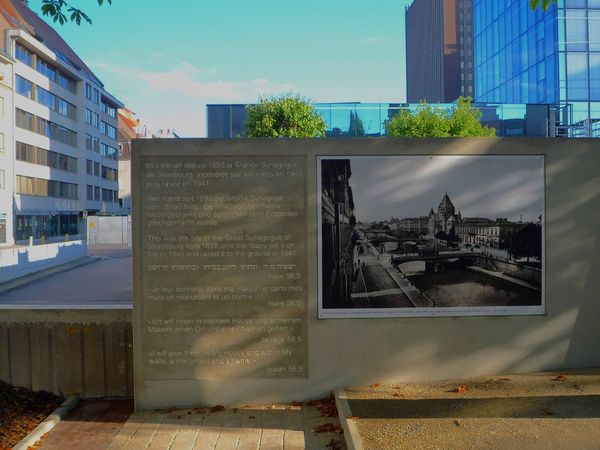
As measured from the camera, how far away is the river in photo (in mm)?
5801

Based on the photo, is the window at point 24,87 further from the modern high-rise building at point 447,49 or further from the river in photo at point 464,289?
the modern high-rise building at point 447,49

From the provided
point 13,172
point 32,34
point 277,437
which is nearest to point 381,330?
point 277,437

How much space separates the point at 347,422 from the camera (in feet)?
15.7

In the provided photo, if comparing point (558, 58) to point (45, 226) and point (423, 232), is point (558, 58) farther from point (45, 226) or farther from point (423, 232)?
point (45, 226)

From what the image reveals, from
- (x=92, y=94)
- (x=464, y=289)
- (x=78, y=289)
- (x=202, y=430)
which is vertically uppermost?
(x=92, y=94)

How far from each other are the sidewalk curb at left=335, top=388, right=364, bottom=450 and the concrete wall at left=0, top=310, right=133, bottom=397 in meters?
2.46

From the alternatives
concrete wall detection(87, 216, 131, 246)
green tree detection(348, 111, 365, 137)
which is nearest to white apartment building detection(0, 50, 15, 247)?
concrete wall detection(87, 216, 131, 246)

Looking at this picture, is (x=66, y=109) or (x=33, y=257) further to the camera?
(x=66, y=109)

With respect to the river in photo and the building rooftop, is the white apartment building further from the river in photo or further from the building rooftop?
the river in photo

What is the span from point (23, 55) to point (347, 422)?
58.0 m

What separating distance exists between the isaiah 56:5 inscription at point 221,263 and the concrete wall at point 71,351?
0.85m

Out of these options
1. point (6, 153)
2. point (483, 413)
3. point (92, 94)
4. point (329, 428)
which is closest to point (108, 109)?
point (92, 94)

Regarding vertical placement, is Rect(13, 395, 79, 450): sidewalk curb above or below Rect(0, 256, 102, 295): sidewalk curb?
above

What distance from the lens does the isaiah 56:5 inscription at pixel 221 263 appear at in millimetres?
5734
